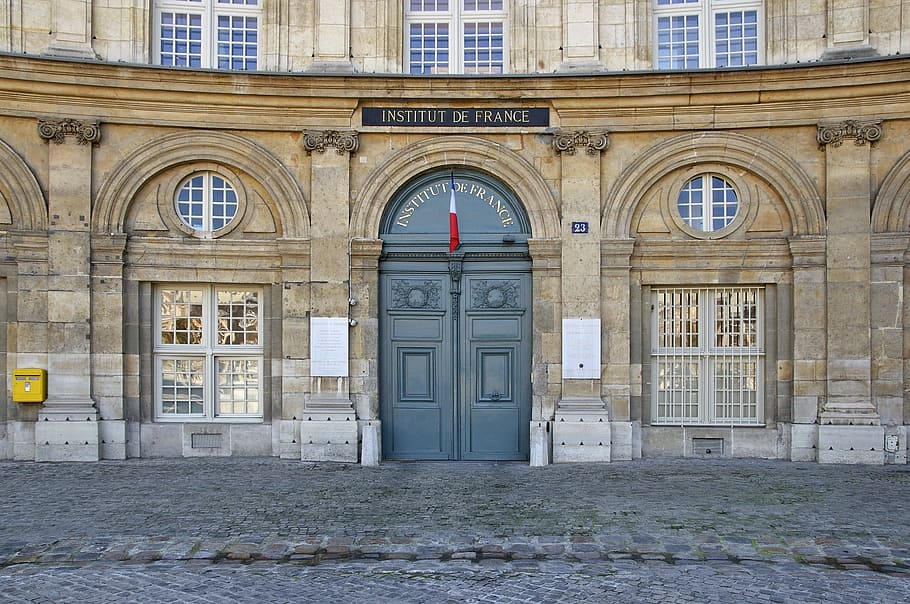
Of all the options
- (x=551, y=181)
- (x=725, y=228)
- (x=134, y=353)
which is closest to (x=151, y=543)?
(x=134, y=353)

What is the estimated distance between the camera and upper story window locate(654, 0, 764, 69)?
11.6 m

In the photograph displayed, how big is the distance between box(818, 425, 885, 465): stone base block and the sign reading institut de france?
235 inches

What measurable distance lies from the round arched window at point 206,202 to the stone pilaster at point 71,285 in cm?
131

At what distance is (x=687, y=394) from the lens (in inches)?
457

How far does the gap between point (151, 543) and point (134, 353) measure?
4.95 m

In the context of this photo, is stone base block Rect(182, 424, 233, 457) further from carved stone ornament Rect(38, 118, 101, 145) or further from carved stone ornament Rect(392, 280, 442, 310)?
carved stone ornament Rect(38, 118, 101, 145)

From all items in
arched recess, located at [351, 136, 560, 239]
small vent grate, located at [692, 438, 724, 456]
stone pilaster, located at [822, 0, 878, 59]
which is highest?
stone pilaster, located at [822, 0, 878, 59]

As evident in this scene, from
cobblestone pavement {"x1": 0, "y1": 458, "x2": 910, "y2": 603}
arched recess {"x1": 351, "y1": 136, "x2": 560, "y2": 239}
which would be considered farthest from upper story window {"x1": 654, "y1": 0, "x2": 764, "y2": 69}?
cobblestone pavement {"x1": 0, "y1": 458, "x2": 910, "y2": 603}

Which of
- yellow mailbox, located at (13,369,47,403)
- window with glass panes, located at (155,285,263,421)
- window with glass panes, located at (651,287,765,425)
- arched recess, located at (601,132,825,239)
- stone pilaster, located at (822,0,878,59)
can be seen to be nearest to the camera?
yellow mailbox, located at (13,369,47,403)

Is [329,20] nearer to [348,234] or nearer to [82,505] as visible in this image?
[348,234]

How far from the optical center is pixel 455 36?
11820 mm

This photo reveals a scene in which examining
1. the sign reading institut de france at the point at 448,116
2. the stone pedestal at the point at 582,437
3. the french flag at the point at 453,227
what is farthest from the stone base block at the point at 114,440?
the stone pedestal at the point at 582,437

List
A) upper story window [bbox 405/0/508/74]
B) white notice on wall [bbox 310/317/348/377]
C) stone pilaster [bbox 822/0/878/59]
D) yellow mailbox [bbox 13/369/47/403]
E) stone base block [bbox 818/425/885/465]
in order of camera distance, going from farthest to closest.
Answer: upper story window [bbox 405/0/508/74] → white notice on wall [bbox 310/317/348/377] → stone pilaster [bbox 822/0/878/59] → yellow mailbox [bbox 13/369/47/403] → stone base block [bbox 818/425/885/465]

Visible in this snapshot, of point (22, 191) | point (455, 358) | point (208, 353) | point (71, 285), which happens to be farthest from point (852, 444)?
point (22, 191)
